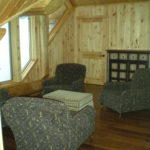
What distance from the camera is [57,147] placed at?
98.3 inches

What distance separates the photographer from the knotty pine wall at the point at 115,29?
657 cm

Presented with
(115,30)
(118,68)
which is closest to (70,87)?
(118,68)

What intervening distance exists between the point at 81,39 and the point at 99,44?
0.70 m

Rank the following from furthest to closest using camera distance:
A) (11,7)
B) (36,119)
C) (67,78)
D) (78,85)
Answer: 1. (67,78)
2. (78,85)
3. (36,119)
4. (11,7)

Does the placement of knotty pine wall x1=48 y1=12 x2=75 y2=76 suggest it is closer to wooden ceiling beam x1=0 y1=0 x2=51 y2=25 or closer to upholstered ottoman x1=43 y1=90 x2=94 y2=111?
upholstered ottoman x1=43 y1=90 x2=94 y2=111

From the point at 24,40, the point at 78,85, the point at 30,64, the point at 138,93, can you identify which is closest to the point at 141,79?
the point at 138,93

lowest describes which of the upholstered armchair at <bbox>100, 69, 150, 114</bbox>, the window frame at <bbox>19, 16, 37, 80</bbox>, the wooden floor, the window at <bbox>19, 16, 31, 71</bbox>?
the wooden floor

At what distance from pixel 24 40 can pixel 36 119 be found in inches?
168

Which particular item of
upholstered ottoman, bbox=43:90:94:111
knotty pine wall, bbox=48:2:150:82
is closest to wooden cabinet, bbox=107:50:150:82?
knotty pine wall, bbox=48:2:150:82

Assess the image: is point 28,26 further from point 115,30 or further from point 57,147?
point 57,147

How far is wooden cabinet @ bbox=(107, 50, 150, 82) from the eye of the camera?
6.48 m

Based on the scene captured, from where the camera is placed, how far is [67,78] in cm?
565

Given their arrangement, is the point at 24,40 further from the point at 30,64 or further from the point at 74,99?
the point at 74,99

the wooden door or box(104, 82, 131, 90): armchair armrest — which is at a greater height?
the wooden door
